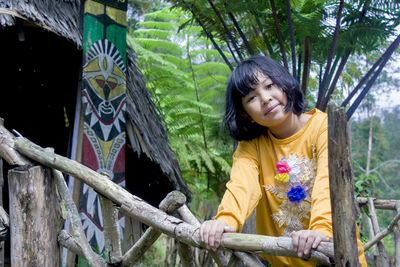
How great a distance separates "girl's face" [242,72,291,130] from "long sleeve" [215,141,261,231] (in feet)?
0.49

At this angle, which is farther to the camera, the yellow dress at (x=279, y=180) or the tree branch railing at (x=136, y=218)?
the yellow dress at (x=279, y=180)

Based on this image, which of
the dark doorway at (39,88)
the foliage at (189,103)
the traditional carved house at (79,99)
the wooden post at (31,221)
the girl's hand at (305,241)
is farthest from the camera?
the foliage at (189,103)

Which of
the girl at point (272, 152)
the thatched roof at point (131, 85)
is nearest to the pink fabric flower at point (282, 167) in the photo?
the girl at point (272, 152)

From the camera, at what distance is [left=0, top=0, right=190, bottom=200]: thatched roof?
249 centimetres

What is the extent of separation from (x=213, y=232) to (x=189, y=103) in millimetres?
4354

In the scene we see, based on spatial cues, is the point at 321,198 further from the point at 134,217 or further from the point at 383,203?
the point at 383,203

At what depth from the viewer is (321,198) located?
1.22 meters

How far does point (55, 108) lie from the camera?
4004mm

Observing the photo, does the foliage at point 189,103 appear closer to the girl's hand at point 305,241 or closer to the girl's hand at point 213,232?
the girl's hand at point 213,232

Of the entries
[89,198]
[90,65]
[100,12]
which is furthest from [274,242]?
[100,12]

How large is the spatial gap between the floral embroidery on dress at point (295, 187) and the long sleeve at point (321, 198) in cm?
6

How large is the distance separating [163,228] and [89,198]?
5.02ft

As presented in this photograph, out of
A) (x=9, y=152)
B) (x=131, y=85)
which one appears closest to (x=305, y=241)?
(x=9, y=152)

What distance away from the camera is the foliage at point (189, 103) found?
4938mm
